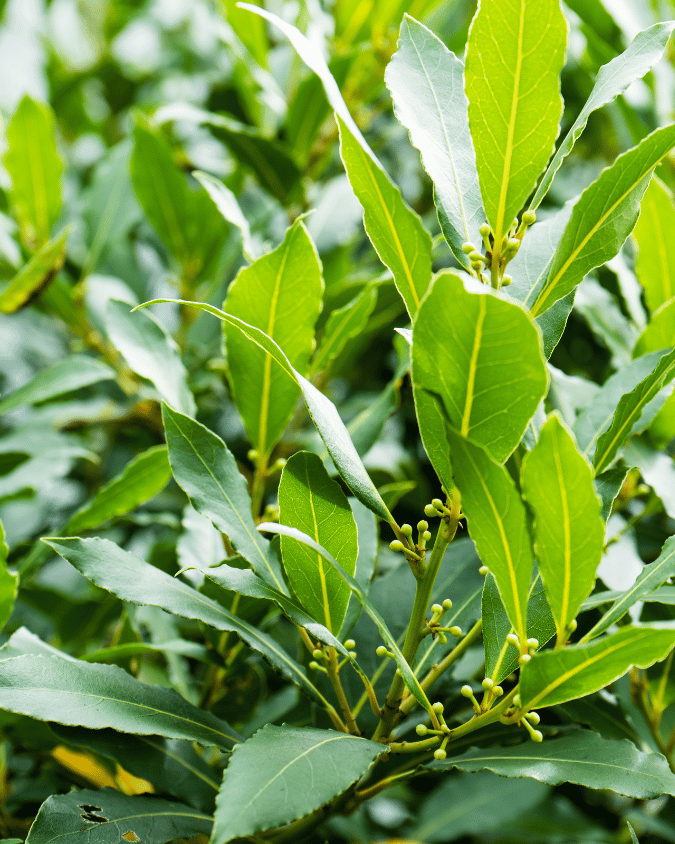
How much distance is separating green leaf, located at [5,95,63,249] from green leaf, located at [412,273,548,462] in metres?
1.17

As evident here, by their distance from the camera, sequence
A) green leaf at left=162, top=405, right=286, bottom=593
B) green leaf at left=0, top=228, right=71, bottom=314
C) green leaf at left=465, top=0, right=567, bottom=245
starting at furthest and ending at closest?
Answer: green leaf at left=0, top=228, right=71, bottom=314, green leaf at left=162, top=405, right=286, bottom=593, green leaf at left=465, top=0, right=567, bottom=245

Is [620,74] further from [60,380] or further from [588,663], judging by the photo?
[60,380]

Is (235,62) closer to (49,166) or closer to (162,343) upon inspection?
(49,166)

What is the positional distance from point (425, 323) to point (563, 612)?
0.27 metres

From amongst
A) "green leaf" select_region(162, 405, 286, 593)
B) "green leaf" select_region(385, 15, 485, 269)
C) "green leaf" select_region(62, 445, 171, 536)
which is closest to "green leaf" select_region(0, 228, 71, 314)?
"green leaf" select_region(62, 445, 171, 536)

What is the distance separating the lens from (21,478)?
48.1 inches

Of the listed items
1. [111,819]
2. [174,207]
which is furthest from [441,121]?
[174,207]

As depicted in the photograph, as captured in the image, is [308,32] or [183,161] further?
[183,161]

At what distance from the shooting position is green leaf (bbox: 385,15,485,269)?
67 centimetres

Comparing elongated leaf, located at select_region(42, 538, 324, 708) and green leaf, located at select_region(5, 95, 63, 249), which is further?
green leaf, located at select_region(5, 95, 63, 249)

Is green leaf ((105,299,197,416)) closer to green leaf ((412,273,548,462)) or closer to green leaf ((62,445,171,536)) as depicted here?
green leaf ((62,445,171,536))

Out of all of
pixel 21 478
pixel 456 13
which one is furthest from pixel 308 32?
pixel 21 478

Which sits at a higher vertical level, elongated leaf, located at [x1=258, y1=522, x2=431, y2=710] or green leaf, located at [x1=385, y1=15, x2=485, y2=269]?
green leaf, located at [x1=385, y1=15, x2=485, y2=269]

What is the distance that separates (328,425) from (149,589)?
257 mm
